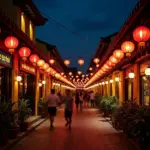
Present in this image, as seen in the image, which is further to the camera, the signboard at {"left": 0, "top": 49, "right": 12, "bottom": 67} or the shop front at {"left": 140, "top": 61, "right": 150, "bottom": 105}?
the shop front at {"left": 140, "top": 61, "right": 150, "bottom": 105}

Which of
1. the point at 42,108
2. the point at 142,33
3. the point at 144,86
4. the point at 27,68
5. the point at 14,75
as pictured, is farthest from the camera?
the point at 42,108

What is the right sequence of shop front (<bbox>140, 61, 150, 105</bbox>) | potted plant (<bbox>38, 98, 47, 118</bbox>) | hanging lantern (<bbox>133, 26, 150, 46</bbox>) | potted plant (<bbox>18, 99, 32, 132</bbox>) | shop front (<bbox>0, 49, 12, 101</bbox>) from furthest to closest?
1. potted plant (<bbox>38, 98, 47, 118</bbox>)
2. shop front (<bbox>140, 61, 150, 105</bbox>)
3. shop front (<bbox>0, 49, 12, 101</bbox>)
4. potted plant (<bbox>18, 99, 32, 132</bbox>)
5. hanging lantern (<bbox>133, 26, 150, 46</bbox>)

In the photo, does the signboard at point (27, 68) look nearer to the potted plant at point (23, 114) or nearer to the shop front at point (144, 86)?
the potted plant at point (23, 114)

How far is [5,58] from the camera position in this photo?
50.9ft

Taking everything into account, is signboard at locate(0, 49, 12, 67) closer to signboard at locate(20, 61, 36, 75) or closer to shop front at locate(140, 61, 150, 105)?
signboard at locate(20, 61, 36, 75)

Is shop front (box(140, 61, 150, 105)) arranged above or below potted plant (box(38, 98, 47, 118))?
above

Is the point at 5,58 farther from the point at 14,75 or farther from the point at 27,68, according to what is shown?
the point at 27,68

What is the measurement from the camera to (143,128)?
10.1m

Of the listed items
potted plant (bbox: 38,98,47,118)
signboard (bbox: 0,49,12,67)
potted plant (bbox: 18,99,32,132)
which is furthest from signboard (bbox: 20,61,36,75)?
potted plant (bbox: 18,99,32,132)

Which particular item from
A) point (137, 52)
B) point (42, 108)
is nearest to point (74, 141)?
point (137, 52)

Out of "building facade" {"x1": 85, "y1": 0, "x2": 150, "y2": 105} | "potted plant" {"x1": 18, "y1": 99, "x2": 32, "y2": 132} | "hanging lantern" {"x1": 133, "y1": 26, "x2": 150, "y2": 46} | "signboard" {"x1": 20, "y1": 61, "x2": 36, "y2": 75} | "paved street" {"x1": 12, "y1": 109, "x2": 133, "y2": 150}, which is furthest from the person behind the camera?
"signboard" {"x1": 20, "y1": 61, "x2": 36, "y2": 75}

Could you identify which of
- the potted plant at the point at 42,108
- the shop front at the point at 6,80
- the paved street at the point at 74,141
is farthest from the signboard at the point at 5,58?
the potted plant at the point at 42,108

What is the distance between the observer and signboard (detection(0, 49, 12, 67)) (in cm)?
1480

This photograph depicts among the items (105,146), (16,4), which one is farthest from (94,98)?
(105,146)
